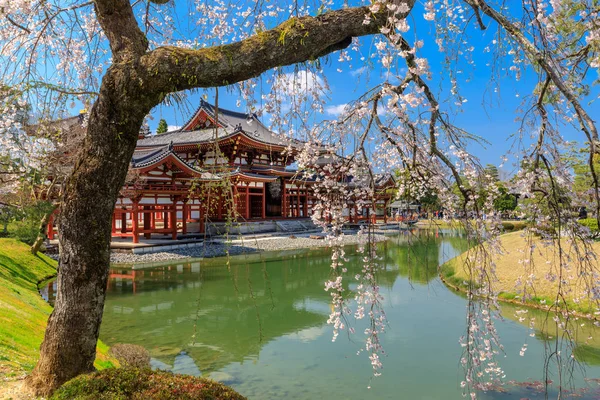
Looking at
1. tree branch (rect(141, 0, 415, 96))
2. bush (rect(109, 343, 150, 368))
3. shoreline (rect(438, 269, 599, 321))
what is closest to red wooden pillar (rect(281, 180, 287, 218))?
shoreline (rect(438, 269, 599, 321))

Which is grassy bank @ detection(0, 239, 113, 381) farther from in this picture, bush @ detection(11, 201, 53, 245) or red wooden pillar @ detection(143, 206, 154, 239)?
red wooden pillar @ detection(143, 206, 154, 239)

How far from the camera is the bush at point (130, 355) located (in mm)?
5215

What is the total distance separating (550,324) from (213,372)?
618cm

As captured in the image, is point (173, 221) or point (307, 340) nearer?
point (307, 340)

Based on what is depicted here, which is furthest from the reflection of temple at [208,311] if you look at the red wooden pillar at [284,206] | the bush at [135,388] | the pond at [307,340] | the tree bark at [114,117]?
the red wooden pillar at [284,206]

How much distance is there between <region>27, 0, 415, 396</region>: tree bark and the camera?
2.30 meters

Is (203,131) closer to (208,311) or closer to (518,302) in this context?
(208,311)

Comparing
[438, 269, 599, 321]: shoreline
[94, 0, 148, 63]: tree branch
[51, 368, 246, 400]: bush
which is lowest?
[438, 269, 599, 321]: shoreline

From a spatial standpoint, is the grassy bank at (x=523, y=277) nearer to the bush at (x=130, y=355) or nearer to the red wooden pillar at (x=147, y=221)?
the bush at (x=130, y=355)

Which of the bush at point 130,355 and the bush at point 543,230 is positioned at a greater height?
the bush at point 543,230

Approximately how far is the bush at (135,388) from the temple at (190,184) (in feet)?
30.7

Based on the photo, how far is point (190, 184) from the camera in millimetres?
18234

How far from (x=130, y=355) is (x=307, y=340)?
113 inches

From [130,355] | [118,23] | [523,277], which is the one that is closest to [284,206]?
[523,277]
